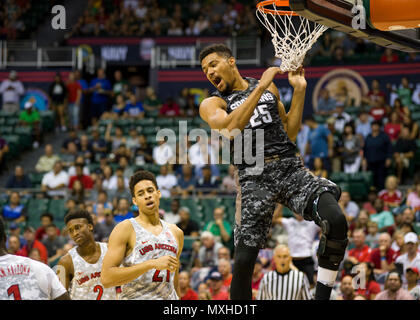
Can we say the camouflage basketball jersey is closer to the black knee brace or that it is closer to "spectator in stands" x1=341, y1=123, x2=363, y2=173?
the black knee brace

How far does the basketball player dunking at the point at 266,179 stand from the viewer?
5.40 meters

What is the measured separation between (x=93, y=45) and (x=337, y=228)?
18440 millimetres

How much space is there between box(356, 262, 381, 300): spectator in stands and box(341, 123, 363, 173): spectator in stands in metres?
4.71

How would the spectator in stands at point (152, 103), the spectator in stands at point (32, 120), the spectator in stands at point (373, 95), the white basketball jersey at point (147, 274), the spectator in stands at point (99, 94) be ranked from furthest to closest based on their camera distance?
the spectator in stands at point (99, 94) < the spectator in stands at point (32, 120) < the spectator in stands at point (152, 103) < the spectator in stands at point (373, 95) < the white basketball jersey at point (147, 274)

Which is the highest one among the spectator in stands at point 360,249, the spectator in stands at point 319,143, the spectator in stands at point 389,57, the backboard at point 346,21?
the spectator in stands at point 389,57

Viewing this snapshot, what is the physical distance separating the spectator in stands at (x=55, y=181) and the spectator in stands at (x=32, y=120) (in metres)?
3.93

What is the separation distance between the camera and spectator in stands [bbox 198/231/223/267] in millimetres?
11430

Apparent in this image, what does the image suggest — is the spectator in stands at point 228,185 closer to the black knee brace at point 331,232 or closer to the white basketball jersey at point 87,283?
the white basketball jersey at point 87,283

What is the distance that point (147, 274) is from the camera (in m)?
5.90

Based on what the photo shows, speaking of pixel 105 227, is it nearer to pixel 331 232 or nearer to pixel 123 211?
pixel 123 211

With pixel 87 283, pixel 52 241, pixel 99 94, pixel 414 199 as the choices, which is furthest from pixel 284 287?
pixel 99 94

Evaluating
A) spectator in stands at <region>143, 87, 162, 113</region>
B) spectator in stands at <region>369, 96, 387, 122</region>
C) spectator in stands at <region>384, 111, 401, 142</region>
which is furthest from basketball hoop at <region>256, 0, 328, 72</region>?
spectator in stands at <region>143, 87, 162, 113</region>

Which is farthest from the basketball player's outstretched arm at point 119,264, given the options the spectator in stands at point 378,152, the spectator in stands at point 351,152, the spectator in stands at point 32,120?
the spectator in stands at point 32,120

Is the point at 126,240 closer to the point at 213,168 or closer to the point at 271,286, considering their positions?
the point at 271,286
